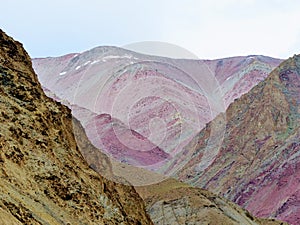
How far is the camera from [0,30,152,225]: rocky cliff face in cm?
2139

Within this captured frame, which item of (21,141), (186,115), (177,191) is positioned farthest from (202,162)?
(21,141)

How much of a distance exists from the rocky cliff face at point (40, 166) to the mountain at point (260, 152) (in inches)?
2141

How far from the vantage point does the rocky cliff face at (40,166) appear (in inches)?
842

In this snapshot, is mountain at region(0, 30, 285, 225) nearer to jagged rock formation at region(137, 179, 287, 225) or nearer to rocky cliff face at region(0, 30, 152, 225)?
rocky cliff face at region(0, 30, 152, 225)

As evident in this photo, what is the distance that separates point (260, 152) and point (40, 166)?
79678mm

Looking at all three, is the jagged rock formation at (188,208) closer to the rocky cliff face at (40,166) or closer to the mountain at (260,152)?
the rocky cliff face at (40,166)

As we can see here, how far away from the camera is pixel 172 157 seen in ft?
421

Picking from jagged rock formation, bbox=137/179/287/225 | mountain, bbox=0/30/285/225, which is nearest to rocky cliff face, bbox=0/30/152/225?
mountain, bbox=0/30/285/225

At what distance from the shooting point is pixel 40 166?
79.9 ft

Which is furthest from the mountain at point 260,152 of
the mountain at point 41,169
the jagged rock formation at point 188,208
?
the mountain at point 41,169

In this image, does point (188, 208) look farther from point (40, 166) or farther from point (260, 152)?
point (260, 152)

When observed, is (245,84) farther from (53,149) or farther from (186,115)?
(53,149)

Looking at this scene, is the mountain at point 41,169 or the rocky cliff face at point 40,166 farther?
the rocky cliff face at point 40,166

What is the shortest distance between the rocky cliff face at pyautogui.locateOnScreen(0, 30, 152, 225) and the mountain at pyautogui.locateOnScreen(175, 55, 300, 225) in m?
54.4
